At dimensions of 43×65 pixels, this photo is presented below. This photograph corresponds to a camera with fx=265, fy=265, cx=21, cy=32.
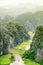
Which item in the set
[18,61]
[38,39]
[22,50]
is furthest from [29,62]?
[38,39]

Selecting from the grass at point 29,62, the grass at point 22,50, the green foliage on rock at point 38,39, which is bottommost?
the grass at point 29,62

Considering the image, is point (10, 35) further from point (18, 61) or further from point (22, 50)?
point (18, 61)

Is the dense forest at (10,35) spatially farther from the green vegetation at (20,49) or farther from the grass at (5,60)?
the grass at (5,60)

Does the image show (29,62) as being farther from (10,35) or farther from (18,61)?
(10,35)

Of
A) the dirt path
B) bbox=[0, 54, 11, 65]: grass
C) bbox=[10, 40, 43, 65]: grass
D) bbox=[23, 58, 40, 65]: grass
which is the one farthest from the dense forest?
bbox=[23, 58, 40, 65]: grass

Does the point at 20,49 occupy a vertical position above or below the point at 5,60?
above

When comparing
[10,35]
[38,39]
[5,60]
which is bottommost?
[5,60]

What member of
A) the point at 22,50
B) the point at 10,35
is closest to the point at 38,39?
the point at 22,50

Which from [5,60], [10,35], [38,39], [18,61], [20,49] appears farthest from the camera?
[10,35]

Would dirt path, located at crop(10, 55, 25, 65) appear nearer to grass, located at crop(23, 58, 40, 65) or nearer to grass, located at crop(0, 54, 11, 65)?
grass, located at crop(23, 58, 40, 65)

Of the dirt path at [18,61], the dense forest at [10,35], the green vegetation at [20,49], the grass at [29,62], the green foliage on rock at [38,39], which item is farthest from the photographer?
the dense forest at [10,35]

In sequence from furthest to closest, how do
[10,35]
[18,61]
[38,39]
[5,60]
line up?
[10,35]
[38,39]
[5,60]
[18,61]

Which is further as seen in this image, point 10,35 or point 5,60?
point 10,35

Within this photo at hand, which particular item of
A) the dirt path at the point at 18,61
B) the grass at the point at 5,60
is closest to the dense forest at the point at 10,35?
the grass at the point at 5,60
